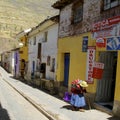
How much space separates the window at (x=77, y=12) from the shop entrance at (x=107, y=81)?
3180mm

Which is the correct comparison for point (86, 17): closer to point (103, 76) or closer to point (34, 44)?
point (103, 76)

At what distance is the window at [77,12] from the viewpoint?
1623cm

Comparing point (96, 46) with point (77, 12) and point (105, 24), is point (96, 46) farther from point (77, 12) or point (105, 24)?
point (77, 12)

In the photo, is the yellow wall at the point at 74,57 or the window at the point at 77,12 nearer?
the yellow wall at the point at 74,57

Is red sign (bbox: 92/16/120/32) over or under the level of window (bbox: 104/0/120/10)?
A: under

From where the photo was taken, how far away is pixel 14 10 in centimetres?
11938

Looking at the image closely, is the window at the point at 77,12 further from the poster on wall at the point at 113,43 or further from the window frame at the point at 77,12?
the poster on wall at the point at 113,43

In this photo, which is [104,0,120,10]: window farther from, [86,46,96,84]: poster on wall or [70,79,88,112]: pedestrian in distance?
[70,79,88,112]: pedestrian in distance

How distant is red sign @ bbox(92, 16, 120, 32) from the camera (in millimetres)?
11898

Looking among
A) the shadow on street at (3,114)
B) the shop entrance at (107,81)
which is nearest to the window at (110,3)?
the shop entrance at (107,81)

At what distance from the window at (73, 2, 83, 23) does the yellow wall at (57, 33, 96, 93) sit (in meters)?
0.95

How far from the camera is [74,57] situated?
16.4 meters

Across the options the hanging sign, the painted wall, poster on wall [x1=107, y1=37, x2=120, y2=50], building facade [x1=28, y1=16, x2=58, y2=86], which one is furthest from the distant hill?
poster on wall [x1=107, y1=37, x2=120, y2=50]

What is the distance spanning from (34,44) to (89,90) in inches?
598
